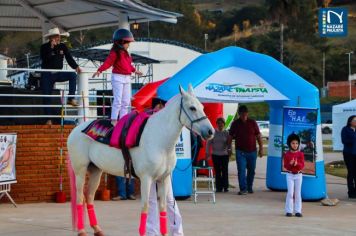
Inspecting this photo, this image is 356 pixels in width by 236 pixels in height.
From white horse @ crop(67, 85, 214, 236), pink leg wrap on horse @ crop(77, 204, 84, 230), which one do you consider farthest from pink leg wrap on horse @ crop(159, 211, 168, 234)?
pink leg wrap on horse @ crop(77, 204, 84, 230)

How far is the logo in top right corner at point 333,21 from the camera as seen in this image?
35531mm

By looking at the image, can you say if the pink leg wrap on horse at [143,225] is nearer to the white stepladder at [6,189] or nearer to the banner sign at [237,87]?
the white stepladder at [6,189]

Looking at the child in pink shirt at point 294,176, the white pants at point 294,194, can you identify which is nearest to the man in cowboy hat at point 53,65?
the child in pink shirt at point 294,176

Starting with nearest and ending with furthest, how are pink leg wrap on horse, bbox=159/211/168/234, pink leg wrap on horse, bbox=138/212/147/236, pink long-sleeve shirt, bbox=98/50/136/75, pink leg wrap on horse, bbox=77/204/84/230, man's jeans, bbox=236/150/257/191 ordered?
1. pink leg wrap on horse, bbox=138/212/147/236
2. pink leg wrap on horse, bbox=159/211/168/234
3. pink leg wrap on horse, bbox=77/204/84/230
4. pink long-sleeve shirt, bbox=98/50/136/75
5. man's jeans, bbox=236/150/257/191

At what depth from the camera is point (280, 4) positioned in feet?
233

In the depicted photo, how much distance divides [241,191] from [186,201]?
1.94m

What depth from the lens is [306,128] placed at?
1628 cm

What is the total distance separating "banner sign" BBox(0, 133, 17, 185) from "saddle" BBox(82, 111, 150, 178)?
14.8ft

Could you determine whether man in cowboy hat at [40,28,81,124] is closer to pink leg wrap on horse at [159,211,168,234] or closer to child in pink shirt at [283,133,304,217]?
child in pink shirt at [283,133,304,217]

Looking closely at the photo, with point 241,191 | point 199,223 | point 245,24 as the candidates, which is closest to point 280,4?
point 241,191

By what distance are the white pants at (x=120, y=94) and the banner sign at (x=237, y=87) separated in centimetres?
494

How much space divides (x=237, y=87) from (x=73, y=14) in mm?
5803

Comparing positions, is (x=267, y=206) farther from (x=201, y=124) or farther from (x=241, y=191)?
(x=201, y=124)

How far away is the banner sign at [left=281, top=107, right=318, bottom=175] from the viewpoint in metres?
16.0
